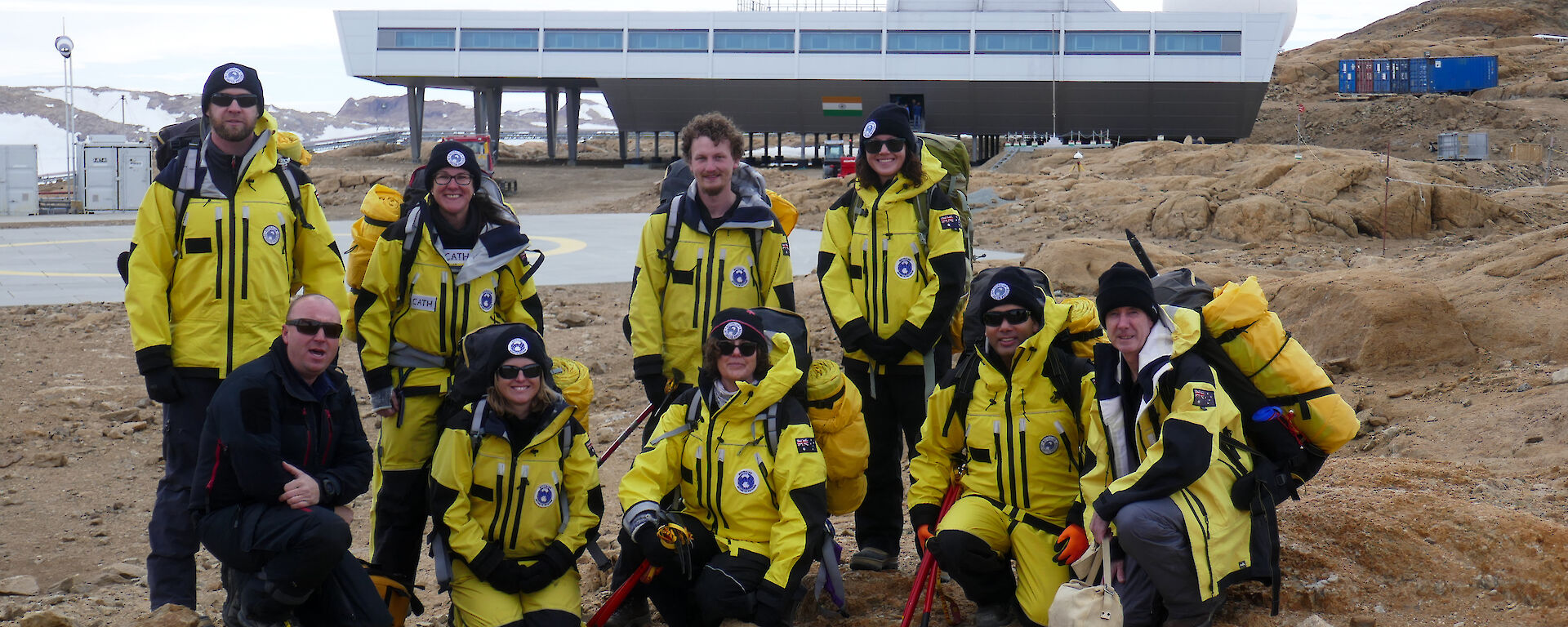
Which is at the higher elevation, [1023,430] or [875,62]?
[875,62]

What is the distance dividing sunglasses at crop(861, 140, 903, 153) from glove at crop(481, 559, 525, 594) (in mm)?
2303

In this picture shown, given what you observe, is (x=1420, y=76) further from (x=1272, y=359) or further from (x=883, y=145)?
(x=1272, y=359)

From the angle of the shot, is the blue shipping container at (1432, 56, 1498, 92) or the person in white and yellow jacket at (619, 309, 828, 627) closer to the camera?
the person in white and yellow jacket at (619, 309, 828, 627)

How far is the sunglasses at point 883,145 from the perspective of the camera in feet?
17.3

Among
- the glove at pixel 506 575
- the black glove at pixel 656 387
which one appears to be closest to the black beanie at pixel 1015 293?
the black glove at pixel 656 387

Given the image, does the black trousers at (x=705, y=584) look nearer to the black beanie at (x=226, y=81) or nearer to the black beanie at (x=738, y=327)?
the black beanie at (x=738, y=327)

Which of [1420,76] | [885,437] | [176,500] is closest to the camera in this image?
[176,500]

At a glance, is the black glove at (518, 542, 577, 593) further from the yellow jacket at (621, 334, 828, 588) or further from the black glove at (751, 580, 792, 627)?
the black glove at (751, 580, 792, 627)

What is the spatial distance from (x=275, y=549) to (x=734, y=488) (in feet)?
5.45

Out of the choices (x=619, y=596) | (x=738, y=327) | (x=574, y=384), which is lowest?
(x=619, y=596)

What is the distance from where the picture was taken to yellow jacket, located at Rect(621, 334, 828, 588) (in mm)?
4586

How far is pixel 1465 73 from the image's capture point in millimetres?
52062

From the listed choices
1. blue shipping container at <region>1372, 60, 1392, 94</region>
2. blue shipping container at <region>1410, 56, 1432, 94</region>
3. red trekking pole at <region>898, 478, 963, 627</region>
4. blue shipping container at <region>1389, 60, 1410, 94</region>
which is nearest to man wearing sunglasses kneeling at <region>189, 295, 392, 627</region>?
red trekking pole at <region>898, 478, 963, 627</region>

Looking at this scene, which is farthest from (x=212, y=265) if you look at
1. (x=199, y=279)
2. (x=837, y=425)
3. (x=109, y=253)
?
(x=109, y=253)
